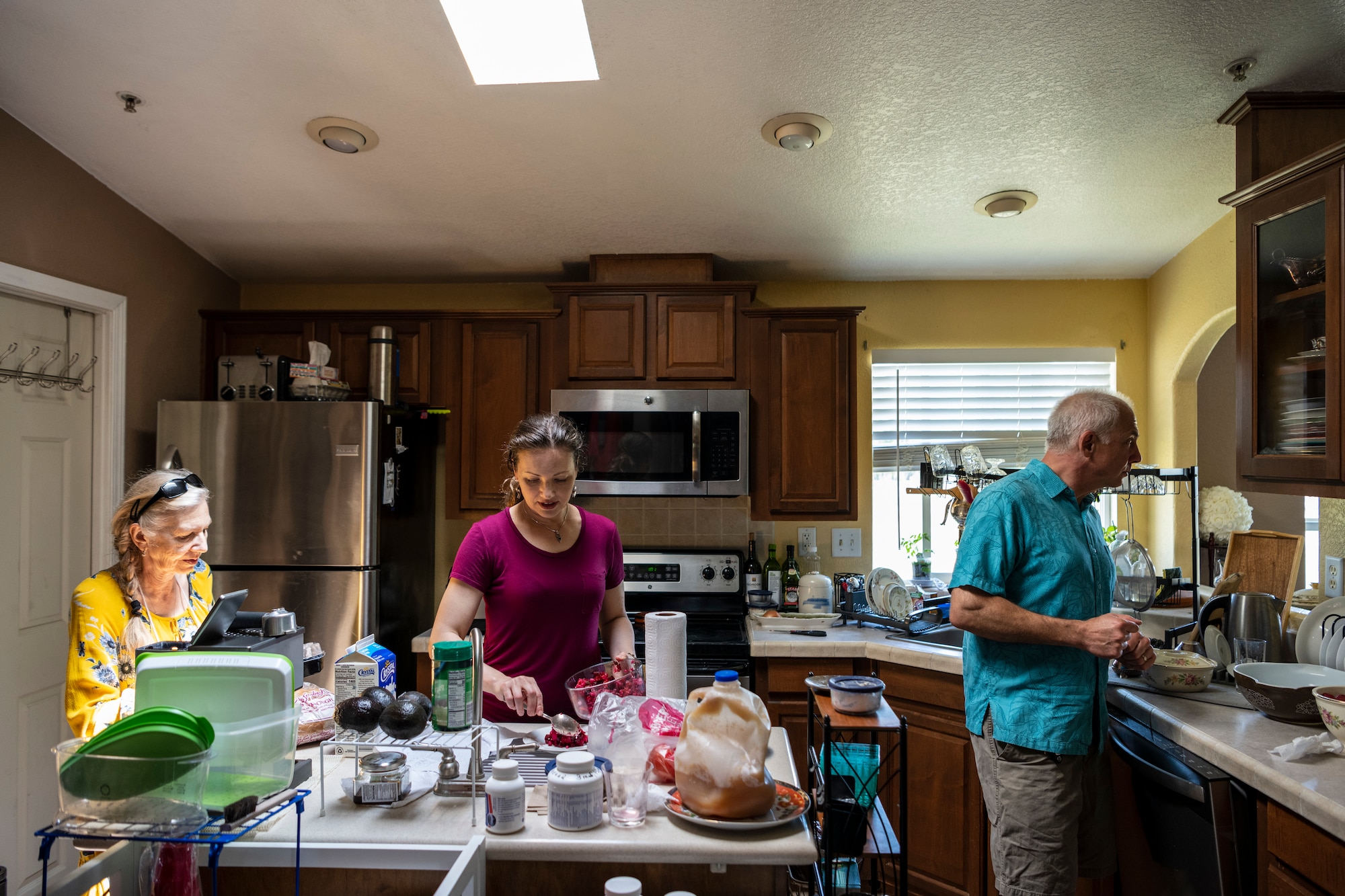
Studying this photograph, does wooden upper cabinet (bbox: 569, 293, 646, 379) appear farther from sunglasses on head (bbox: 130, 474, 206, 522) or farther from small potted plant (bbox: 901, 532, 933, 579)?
sunglasses on head (bbox: 130, 474, 206, 522)

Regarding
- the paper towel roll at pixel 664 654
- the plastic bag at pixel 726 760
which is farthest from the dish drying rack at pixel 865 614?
the plastic bag at pixel 726 760

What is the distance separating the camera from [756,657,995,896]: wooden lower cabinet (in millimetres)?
2447

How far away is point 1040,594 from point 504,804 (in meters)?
1.22

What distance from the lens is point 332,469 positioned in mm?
2904

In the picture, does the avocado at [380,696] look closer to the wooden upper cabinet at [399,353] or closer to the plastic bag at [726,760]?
the plastic bag at [726,760]

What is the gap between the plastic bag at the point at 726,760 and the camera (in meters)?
1.21

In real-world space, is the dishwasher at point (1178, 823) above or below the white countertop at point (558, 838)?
below

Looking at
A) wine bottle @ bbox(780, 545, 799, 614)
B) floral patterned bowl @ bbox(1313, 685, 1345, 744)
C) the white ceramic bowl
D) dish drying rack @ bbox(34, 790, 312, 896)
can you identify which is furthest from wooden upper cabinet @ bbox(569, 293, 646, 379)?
dish drying rack @ bbox(34, 790, 312, 896)

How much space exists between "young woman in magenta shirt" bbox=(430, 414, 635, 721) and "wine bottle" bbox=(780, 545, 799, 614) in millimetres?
1377

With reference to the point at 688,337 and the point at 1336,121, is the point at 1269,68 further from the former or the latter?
the point at 688,337

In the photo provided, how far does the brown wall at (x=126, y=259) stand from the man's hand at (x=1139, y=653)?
10.5 feet

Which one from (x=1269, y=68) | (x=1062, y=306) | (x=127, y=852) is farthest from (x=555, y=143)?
(x=1062, y=306)

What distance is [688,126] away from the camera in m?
2.37

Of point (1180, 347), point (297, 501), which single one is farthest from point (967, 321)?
point (297, 501)
